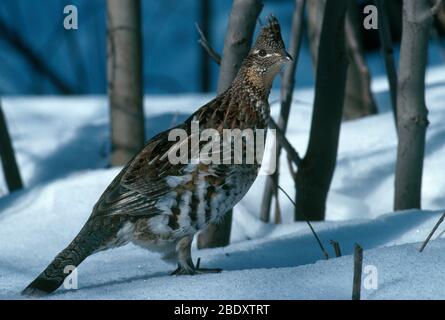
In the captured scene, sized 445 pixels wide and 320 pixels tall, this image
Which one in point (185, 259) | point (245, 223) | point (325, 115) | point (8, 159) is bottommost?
point (245, 223)

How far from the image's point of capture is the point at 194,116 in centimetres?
362

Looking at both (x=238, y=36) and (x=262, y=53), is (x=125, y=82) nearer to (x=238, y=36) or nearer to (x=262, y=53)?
(x=238, y=36)

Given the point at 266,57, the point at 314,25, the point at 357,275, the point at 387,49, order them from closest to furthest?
the point at 357,275 → the point at 266,57 → the point at 387,49 → the point at 314,25

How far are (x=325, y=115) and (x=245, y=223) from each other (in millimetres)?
681

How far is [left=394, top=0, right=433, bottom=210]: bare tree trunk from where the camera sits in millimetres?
4098

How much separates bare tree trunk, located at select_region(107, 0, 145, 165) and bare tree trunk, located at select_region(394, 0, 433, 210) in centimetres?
170

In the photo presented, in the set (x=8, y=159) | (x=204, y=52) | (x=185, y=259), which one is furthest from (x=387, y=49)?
(x=204, y=52)

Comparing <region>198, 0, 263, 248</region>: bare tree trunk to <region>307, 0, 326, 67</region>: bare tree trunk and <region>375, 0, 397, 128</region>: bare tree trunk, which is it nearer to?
<region>375, 0, 397, 128</region>: bare tree trunk

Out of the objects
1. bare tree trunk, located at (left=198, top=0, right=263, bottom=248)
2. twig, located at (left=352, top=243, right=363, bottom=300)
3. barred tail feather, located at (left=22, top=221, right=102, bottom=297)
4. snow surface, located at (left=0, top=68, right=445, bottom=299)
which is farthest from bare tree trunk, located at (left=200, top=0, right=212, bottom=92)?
twig, located at (left=352, top=243, right=363, bottom=300)

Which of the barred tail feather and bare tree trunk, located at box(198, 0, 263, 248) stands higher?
bare tree trunk, located at box(198, 0, 263, 248)

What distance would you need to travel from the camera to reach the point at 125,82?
17.7ft

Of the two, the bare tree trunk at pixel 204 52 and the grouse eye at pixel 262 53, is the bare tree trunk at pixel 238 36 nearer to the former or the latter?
the grouse eye at pixel 262 53

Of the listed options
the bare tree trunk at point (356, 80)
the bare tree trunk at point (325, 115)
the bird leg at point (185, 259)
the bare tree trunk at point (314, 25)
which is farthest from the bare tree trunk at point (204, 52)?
the bird leg at point (185, 259)
